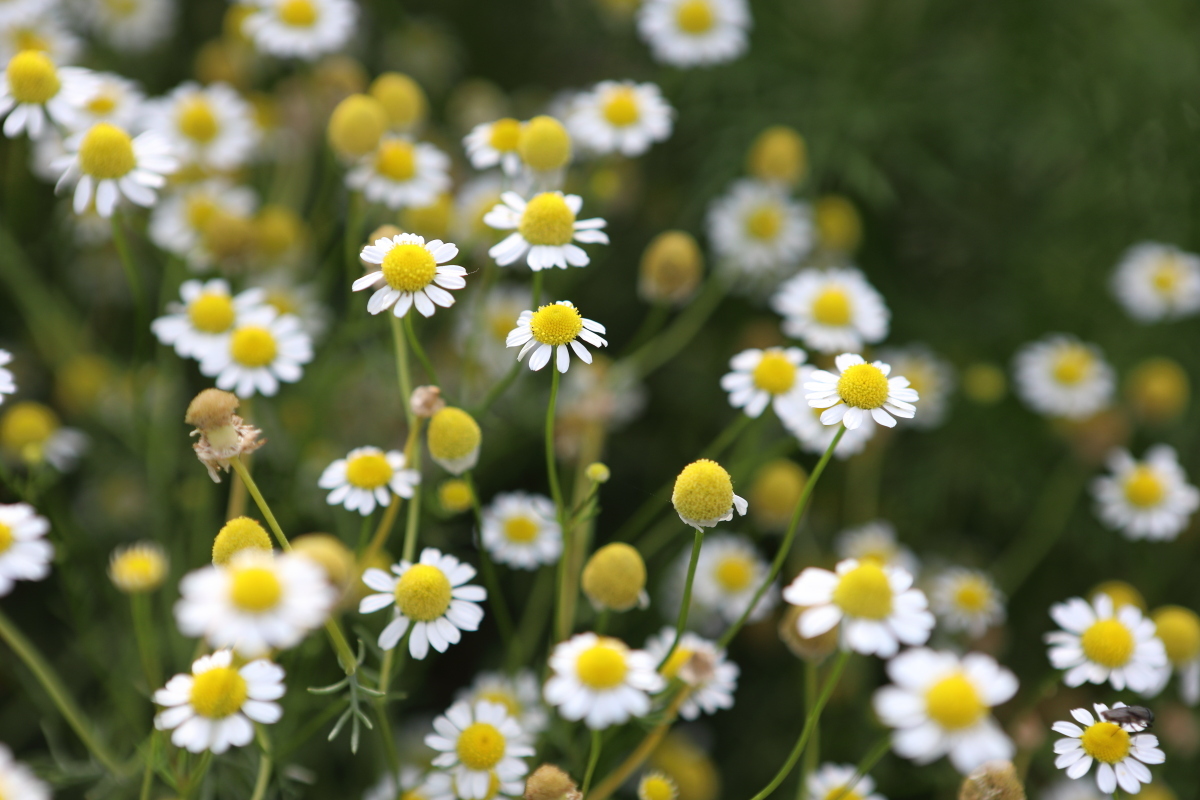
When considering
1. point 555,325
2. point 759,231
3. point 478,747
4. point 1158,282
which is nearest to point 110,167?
point 555,325

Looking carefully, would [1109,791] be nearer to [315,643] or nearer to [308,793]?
[315,643]

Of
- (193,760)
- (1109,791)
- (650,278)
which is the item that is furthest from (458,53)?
(1109,791)

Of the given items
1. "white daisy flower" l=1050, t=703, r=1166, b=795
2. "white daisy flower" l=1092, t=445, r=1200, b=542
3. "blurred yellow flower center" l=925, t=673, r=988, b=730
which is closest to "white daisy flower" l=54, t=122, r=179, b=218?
"blurred yellow flower center" l=925, t=673, r=988, b=730

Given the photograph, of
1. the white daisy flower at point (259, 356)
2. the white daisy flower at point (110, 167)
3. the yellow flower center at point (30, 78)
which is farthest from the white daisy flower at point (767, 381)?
A: the yellow flower center at point (30, 78)

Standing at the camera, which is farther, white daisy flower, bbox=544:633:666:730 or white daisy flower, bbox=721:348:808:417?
white daisy flower, bbox=721:348:808:417

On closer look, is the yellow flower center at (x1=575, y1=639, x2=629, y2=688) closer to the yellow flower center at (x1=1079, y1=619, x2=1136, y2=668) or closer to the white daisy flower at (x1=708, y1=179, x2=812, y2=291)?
the yellow flower center at (x1=1079, y1=619, x2=1136, y2=668)

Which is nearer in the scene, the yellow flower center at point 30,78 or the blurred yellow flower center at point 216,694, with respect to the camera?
the blurred yellow flower center at point 216,694

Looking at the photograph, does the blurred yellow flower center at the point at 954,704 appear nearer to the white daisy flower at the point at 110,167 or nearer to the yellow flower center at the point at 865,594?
the yellow flower center at the point at 865,594
